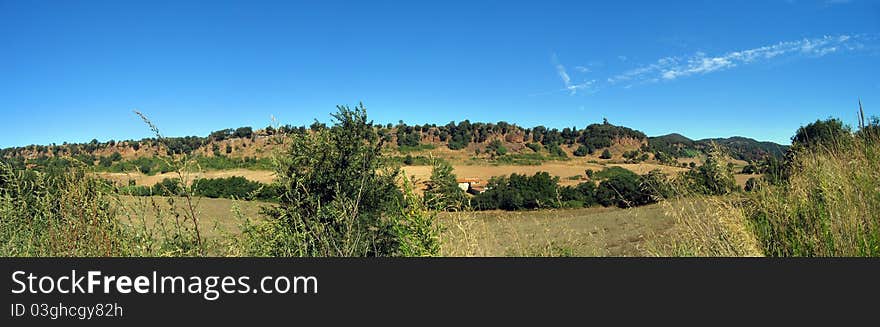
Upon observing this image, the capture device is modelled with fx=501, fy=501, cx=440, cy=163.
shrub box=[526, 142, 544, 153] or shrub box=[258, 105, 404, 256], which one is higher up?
shrub box=[526, 142, 544, 153]

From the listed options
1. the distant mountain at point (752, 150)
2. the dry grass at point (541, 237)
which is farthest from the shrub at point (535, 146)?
the distant mountain at point (752, 150)

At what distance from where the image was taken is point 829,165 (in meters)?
4.64

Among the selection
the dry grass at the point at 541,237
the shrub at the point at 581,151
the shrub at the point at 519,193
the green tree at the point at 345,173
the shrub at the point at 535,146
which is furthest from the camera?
the shrub at the point at 535,146

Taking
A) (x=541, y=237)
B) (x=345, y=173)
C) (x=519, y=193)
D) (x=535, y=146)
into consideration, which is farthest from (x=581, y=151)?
(x=345, y=173)

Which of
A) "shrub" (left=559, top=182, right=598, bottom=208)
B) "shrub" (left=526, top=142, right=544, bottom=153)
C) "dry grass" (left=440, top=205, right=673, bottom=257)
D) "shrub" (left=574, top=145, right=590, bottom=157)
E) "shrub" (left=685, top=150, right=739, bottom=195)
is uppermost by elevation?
"shrub" (left=526, top=142, right=544, bottom=153)

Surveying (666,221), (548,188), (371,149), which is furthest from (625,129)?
(371,149)

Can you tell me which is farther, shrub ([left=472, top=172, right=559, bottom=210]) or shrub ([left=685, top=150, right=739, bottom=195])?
shrub ([left=472, top=172, right=559, bottom=210])

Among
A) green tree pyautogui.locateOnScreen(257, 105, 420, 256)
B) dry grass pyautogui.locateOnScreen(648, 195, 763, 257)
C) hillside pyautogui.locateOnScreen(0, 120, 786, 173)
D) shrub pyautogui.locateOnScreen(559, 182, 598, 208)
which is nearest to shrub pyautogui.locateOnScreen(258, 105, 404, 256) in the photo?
green tree pyautogui.locateOnScreen(257, 105, 420, 256)

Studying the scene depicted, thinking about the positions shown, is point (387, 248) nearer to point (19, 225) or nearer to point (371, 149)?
point (371, 149)

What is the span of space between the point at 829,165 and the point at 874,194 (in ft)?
2.66

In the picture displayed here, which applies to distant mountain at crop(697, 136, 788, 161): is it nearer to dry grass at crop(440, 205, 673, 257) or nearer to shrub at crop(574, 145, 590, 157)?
dry grass at crop(440, 205, 673, 257)

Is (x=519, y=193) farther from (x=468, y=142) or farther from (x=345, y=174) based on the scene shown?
(x=468, y=142)

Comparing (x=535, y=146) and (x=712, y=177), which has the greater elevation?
(x=535, y=146)

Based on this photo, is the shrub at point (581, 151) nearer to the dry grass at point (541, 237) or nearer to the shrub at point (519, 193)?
the shrub at point (519, 193)
